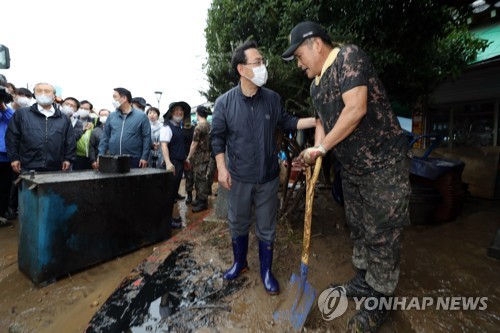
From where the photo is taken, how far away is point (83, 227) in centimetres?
289

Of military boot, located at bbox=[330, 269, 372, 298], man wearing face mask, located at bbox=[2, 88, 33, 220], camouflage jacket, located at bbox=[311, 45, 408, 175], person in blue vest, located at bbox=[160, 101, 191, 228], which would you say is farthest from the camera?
person in blue vest, located at bbox=[160, 101, 191, 228]

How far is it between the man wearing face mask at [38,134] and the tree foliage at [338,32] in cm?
229

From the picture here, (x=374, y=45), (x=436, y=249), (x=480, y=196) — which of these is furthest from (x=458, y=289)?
(x=480, y=196)

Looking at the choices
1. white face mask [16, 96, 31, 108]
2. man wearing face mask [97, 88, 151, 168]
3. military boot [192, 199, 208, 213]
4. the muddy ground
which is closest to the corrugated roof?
the muddy ground

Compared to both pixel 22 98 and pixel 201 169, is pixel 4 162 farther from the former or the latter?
pixel 201 169

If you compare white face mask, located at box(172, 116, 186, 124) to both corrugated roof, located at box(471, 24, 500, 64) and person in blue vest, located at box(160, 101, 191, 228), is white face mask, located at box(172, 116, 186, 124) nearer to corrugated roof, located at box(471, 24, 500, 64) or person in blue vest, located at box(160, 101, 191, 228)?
person in blue vest, located at box(160, 101, 191, 228)

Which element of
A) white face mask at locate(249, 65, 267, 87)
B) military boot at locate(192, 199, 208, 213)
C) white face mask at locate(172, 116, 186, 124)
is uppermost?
white face mask at locate(249, 65, 267, 87)

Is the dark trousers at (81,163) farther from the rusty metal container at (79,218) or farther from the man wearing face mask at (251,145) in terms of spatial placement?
the man wearing face mask at (251,145)

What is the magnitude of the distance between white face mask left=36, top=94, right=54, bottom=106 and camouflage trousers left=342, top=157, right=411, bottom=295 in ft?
13.9

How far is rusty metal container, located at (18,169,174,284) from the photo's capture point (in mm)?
2625

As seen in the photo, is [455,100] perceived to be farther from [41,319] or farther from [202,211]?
[41,319]

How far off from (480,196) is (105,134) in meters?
7.96

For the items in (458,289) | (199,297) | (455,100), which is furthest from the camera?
(455,100)

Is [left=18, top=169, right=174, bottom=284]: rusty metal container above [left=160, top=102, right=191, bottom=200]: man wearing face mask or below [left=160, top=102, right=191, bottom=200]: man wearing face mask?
below
